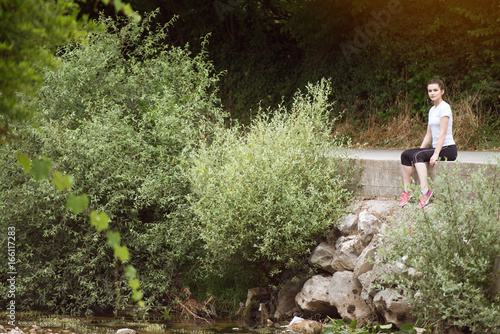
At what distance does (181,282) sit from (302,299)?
1843 mm

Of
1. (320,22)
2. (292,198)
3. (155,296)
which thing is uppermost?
(320,22)

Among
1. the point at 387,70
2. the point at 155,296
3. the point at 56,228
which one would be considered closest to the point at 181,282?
the point at 155,296

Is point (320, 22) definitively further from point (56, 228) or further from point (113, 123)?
point (56, 228)

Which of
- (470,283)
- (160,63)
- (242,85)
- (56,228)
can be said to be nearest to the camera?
(470,283)

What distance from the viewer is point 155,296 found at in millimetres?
7199

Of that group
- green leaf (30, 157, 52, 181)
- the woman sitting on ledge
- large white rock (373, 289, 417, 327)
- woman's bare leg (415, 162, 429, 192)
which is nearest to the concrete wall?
the woman sitting on ledge

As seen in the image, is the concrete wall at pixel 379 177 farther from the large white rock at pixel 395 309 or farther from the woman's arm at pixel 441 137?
the large white rock at pixel 395 309

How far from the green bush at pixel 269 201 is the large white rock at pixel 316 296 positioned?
276 millimetres

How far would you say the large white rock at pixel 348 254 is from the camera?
20.3ft

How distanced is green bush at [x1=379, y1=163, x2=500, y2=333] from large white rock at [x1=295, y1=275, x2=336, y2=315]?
116cm

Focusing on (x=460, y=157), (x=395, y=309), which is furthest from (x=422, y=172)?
(x=395, y=309)

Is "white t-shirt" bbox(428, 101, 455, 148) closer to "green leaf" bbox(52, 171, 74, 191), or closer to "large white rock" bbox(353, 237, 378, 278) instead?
"large white rock" bbox(353, 237, 378, 278)

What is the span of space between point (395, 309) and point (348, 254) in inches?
34.1

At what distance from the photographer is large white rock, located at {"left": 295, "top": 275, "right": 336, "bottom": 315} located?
20.3 ft
